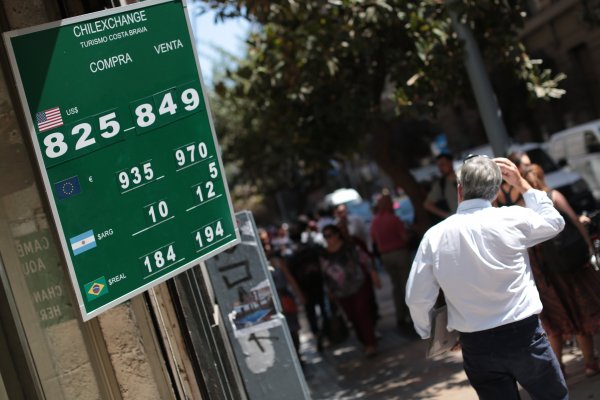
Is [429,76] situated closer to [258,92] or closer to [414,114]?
[414,114]

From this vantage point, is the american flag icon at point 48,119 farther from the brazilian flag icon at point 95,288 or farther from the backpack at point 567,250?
the backpack at point 567,250

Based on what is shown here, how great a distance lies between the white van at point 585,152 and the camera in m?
19.2

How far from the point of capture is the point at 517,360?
4398 mm

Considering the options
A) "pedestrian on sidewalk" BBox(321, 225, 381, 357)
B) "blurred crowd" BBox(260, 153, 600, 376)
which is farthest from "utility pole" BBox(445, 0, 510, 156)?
"pedestrian on sidewalk" BBox(321, 225, 381, 357)

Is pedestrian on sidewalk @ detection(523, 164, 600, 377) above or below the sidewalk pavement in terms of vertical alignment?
above

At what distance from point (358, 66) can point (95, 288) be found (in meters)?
8.74

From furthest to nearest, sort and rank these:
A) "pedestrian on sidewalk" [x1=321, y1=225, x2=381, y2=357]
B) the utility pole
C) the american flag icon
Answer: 1. "pedestrian on sidewalk" [x1=321, y1=225, x2=381, y2=357]
2. the utility pole
3. the american flag icon

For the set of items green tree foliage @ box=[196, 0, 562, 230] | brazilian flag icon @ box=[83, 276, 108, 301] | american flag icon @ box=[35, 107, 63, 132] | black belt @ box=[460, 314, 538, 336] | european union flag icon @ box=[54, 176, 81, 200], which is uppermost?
green tree foliage @ box=[196, 0, 562, 230]

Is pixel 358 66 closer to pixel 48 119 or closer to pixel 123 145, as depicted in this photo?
pixel 123 145

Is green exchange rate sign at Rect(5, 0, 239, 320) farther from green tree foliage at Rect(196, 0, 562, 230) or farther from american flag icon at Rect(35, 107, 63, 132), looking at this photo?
green tree foliage at Rect(196, 0, 562, 230)

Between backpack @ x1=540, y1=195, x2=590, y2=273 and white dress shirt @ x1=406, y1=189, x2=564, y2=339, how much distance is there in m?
2.30

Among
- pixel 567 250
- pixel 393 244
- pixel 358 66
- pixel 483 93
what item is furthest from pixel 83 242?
pixel 358 66

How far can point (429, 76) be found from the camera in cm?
996

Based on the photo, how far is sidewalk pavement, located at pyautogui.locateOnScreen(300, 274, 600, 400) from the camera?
7.91 metres
